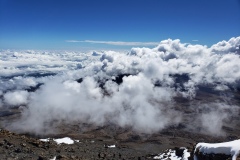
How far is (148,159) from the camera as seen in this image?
100875 millimetres

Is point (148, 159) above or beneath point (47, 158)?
beneath

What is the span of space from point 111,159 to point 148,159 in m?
13.7

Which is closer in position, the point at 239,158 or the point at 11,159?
the point at 239,158

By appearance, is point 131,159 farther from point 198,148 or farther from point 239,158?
point 239,158

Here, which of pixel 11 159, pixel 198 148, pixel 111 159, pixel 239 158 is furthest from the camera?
pixel 111 159

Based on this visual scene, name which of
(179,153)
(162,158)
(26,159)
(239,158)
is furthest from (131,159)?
(239,158)

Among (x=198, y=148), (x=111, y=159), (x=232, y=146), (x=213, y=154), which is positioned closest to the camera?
(x=232, y=146)

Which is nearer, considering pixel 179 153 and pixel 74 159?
pixel 74 159

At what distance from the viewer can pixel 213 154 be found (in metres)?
45.2

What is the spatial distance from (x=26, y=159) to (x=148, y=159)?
158 ft

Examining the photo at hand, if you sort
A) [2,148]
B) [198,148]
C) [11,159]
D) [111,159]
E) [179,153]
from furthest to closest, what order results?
1. [111,159]
2. [179,153]
3. [2,148]
4. [11,159]
5. [198,148]

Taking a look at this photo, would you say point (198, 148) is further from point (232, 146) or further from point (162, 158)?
point (162, 158)

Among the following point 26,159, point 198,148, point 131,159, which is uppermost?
point 198,148

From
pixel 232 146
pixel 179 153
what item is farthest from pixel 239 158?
pixel 179 153
